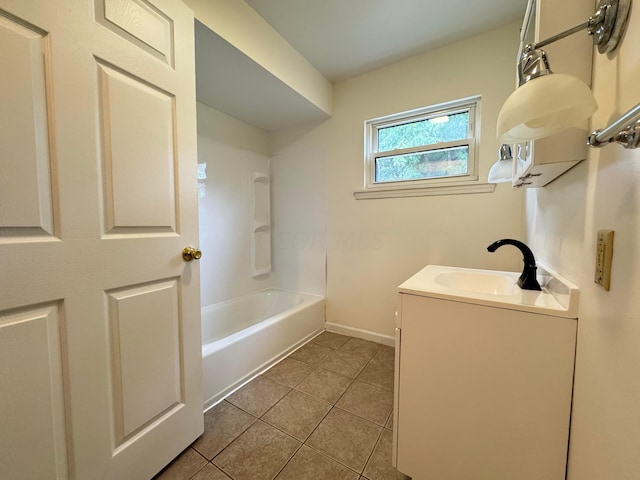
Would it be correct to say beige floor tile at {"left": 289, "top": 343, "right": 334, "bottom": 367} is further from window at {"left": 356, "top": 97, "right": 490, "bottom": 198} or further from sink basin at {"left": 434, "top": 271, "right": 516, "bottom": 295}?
window at {"left": 356, "top": 97, "right": 490, "bottom": 198}

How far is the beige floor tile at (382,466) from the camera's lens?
1.04 meters

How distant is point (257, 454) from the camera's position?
112 centimetres

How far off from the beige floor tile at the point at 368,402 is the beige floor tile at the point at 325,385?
47 mm

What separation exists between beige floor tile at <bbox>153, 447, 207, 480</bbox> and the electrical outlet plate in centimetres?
157

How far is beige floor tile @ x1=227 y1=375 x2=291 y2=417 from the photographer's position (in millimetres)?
1417

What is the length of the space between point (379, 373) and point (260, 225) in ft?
5.87

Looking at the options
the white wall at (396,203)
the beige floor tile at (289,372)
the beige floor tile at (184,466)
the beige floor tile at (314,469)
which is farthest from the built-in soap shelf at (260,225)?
the beige floor tile at (314,469)

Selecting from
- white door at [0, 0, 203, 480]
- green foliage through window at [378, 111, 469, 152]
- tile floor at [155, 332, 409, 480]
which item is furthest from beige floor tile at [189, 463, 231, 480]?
green foliage through window at [378, 111, 469, 152]

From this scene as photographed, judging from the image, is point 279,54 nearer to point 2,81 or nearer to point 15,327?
point 2,81

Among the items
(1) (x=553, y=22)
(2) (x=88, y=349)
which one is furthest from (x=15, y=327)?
(1) (x=553, y=22)

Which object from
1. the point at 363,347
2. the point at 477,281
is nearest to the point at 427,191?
the point at 477,281

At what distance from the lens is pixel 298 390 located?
5.13 ft

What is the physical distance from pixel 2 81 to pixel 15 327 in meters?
0.66

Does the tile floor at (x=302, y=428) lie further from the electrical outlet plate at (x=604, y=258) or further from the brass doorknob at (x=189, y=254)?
the electrical outlet plate at (x=604, y=258)
